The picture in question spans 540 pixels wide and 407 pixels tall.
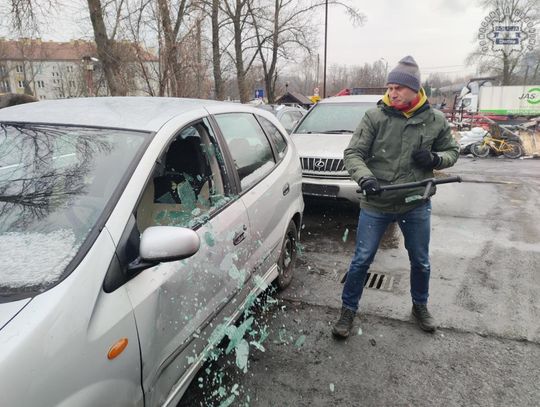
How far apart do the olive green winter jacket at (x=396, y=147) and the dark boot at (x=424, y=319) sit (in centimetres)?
84

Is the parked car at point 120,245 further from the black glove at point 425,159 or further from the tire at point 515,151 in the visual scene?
the tire at point 515,151

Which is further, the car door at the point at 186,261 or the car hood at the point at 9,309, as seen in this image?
the car door at the point at 186,261

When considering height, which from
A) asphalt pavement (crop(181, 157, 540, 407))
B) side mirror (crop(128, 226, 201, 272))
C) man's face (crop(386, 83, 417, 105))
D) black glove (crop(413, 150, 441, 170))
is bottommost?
asphalt pavement (crop(181, 157, 540, 407))

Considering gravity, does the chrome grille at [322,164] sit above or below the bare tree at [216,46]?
below

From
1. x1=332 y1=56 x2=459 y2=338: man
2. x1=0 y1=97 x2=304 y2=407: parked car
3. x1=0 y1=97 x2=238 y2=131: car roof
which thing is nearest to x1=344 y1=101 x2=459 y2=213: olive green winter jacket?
x1=332 y1=56 x2=459 y2=338: man

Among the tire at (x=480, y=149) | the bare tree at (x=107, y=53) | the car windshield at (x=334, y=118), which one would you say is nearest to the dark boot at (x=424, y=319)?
the car windshield at (x=334, y=118)

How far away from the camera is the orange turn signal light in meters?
1.45

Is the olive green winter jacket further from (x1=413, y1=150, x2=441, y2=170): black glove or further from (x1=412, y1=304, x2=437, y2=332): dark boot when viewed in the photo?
(x1=412, y1=304, x2=437, y2=332): dark boot

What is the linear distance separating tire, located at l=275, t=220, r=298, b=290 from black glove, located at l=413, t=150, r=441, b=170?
4.16ft

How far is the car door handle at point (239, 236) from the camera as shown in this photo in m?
2.39

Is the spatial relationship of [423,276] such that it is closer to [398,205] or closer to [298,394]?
[398,205]

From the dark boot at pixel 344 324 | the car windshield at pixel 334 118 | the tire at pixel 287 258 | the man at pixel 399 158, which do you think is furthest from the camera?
the car windshield at pixel 334 118

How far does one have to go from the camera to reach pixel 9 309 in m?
1.31

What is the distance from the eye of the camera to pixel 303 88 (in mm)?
91688
